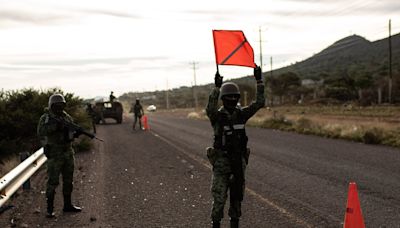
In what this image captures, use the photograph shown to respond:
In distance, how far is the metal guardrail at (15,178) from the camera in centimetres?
653

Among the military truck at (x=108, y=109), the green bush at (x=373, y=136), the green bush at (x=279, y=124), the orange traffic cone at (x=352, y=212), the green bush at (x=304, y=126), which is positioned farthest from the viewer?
the military truck at (x=108, y=109)

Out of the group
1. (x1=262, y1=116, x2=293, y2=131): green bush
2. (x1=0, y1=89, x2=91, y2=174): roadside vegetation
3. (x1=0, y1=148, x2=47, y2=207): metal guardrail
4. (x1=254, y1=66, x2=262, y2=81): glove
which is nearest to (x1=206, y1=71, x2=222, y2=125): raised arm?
(x1=254, y1=66, x2=262, y2=81): glove

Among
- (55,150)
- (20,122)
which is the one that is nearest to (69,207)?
(55,150)

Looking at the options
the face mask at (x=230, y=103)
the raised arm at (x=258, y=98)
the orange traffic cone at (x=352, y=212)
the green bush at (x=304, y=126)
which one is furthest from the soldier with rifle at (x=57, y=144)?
the green bush at (x=304, y=126)

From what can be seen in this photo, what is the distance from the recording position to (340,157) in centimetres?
1198

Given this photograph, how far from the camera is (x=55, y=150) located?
272 inches

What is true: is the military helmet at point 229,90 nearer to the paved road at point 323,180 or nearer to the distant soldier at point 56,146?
the paved road at point 323,180

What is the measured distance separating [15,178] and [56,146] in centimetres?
105

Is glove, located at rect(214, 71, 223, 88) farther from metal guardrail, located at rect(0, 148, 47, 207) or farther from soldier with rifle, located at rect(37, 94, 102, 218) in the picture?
metal guardrail, located at rect(0, 148, 47, 207)

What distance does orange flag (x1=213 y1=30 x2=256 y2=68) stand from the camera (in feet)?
19.0

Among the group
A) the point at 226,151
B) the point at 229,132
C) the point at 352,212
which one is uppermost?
the point at 229,132

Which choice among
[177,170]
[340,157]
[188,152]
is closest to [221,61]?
[177,170]

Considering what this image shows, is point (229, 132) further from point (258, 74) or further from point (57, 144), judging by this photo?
point (57, 144)

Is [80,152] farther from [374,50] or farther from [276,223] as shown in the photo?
[374,50]
